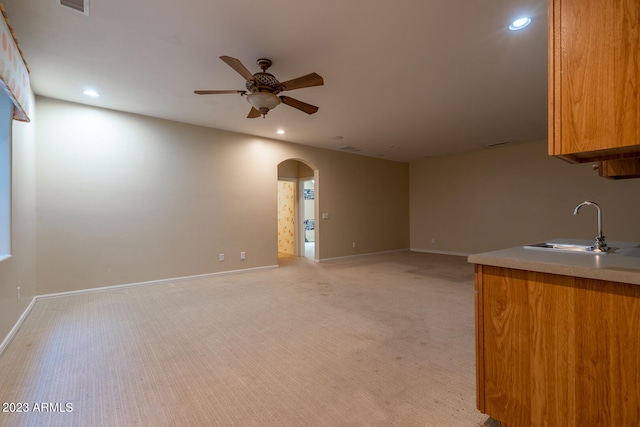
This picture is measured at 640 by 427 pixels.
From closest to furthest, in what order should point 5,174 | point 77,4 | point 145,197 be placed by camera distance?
1. point 77,4
2. point 5,174
3. point 145,197

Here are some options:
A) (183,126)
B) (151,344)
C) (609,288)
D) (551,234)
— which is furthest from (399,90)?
(551,234)

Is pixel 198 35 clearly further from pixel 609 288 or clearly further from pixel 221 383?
pixel 609 288

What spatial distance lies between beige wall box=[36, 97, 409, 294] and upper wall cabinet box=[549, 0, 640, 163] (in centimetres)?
482

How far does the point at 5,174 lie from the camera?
2605mm

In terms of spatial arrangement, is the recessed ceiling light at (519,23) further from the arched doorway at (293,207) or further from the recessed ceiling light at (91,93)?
the arched doorway at (293,207)

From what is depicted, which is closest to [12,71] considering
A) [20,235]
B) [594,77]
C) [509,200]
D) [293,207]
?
[20,235]

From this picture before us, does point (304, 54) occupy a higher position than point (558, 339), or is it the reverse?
point (304, 54)

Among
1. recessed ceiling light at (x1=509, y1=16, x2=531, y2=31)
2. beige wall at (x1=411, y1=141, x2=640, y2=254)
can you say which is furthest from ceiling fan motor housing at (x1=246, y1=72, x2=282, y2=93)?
beige wall at (x1=411, y1=141, x2=640, y2=254)

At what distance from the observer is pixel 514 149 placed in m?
6.47

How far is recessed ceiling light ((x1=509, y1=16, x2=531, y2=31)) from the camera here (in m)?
2.24

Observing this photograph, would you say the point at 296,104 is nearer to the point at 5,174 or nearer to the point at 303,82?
the point at 303,82

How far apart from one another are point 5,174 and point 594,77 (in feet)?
14.1

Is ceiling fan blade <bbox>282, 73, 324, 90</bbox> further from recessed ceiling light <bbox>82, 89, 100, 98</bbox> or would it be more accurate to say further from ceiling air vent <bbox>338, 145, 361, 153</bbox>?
ceiling air vent <bbox>338, 145, 361, 153</bbox>

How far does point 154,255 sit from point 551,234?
781 centimetres
